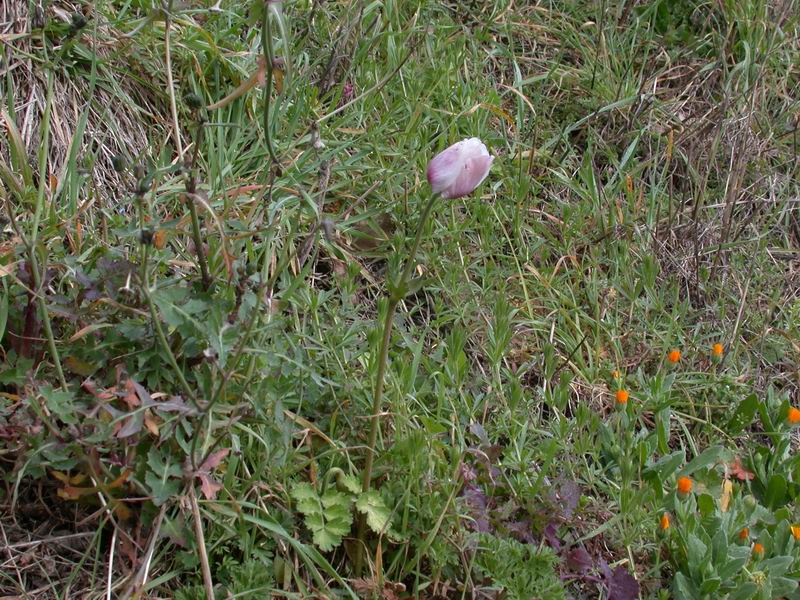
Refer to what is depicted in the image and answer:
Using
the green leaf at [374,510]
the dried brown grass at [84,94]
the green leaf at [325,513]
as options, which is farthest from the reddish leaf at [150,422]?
the dried brown grass at [84,94]

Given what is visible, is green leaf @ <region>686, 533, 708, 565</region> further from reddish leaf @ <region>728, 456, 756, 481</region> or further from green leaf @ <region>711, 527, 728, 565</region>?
reddish leaf @ <region>728, 456, 756, 481</region>

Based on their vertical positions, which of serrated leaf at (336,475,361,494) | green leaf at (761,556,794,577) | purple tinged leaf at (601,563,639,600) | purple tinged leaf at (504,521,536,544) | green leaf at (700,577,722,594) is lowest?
green leaf at (761,556,794,577)

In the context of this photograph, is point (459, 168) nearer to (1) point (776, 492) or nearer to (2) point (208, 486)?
(2) point (208, 486)

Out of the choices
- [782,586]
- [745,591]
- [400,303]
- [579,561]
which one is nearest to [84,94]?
[400,303]

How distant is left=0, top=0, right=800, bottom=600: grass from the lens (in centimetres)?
198

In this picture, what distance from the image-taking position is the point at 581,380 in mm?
2738

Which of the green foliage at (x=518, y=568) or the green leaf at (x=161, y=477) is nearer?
the green leaf at (x=161, y=477)

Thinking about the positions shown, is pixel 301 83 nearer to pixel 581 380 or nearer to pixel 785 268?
pixel 581 380

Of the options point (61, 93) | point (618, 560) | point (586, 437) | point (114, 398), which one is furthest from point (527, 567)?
point (61, 93)

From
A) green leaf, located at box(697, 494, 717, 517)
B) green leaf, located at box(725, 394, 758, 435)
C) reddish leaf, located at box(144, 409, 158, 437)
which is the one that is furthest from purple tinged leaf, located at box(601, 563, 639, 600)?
reddish leaf, located at box(144, 409, 158, 437)

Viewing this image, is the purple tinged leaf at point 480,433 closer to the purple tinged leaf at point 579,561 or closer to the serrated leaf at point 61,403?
the purple tinged leaf at point 579,561

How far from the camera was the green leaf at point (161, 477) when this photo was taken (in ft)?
6.17

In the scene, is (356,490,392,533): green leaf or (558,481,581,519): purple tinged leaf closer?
(356,490,392,533): green leaf

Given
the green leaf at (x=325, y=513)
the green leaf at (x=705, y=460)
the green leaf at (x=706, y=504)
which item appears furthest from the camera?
the green leaf at (x=705, y=460)
